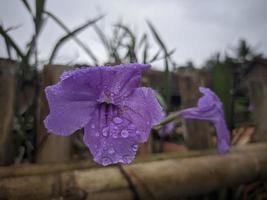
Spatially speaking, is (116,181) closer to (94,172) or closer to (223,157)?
(94,172)

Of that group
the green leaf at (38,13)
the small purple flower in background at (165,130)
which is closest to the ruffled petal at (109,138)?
the green leaf at (38,13)

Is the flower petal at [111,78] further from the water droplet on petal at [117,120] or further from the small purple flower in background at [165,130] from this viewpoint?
the small purple flower in background at [165,130]

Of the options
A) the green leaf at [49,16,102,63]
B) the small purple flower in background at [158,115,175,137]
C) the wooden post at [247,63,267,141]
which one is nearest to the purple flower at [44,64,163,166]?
the green leaf at [49,16,102,63]

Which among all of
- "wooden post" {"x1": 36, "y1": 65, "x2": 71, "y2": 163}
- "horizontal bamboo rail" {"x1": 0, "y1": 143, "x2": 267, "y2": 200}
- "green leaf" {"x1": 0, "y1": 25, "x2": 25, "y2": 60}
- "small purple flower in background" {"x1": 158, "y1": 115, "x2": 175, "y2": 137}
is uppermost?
"green leaf" {"x1": 0, "y1": 25, "x2": 25, "y2": 60}

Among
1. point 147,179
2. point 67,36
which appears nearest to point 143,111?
point 147,179

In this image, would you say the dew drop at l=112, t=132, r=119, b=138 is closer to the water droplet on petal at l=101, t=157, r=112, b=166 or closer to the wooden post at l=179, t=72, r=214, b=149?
the water droplet on petal at l=101, t=157, r=112, b=166

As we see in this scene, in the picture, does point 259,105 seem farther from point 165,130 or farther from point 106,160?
point 106,160

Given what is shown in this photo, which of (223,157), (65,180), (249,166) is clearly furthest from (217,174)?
(65,180)
